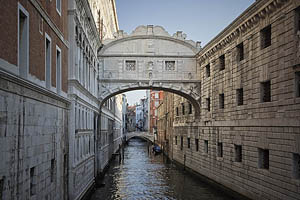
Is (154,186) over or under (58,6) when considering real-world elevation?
under

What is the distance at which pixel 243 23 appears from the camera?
14992mm

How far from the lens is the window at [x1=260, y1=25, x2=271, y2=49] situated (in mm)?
13228

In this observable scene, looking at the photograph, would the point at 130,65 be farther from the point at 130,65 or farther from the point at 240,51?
the point at 240,51

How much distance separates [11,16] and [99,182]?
49.8ft

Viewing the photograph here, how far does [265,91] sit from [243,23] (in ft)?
10.8

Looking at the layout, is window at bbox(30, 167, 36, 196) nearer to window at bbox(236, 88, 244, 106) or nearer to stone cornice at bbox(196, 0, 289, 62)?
stone cornice at bbox(196, 0, 289, 62)

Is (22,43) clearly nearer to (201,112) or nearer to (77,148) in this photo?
(77,148)

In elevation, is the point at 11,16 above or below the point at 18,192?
above

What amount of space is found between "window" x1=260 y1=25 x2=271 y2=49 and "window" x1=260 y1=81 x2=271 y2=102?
1446 mm

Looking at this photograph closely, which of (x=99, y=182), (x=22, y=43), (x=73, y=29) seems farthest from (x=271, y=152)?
(x=99, y=182)

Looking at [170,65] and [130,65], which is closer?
[130,65]

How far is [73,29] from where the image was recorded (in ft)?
41.1

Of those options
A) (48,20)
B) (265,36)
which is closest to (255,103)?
(265,36)

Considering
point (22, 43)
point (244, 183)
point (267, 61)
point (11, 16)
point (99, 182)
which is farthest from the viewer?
point (99, 182)
